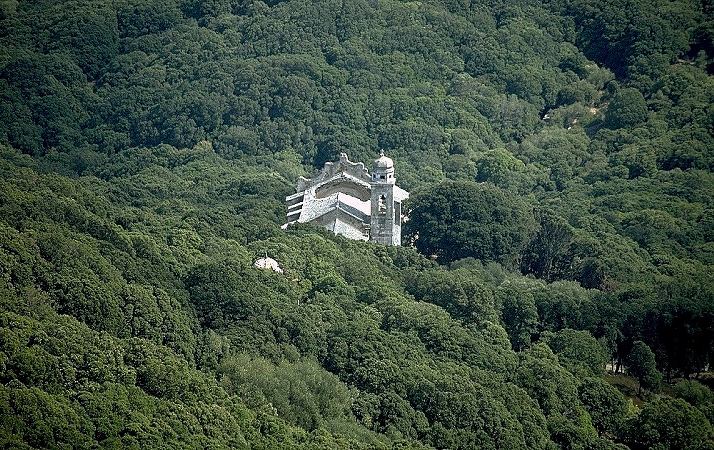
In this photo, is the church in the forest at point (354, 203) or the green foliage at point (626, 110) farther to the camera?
the green foliage at point (626, 110)

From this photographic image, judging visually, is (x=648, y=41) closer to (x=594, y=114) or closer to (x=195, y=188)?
(x=594, y=114)

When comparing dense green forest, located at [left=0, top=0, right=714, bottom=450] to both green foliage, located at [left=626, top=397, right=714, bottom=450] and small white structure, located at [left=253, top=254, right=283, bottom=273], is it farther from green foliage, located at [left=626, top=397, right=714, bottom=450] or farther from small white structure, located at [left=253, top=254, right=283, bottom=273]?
small white structure, located at [left=253, top=254, right=283, bottom=273]

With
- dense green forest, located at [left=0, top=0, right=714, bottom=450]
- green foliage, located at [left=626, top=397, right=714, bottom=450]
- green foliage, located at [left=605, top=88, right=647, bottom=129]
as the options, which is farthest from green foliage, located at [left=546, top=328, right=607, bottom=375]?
green foliage, located at [left=605, top=88, right=647, bottom=129]


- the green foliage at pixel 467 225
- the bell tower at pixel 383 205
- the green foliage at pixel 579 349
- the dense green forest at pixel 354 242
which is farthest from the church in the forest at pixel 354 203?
the green foliage at pixel 579 349

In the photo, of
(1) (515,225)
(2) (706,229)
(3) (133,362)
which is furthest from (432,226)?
(3) (133,362)

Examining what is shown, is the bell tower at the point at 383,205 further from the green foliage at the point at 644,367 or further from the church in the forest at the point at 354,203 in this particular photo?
the green foliage at the point at 644,367

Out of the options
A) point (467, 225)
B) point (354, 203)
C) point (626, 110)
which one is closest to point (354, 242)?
point (354, 203)
